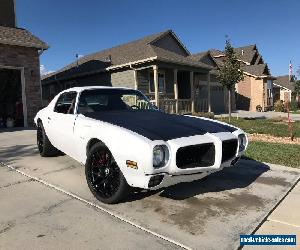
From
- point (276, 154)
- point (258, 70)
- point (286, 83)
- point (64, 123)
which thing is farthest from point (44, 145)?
point (286, 83)

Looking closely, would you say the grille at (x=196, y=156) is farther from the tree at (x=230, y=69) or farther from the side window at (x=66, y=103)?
the tree at (x=230, y=69)

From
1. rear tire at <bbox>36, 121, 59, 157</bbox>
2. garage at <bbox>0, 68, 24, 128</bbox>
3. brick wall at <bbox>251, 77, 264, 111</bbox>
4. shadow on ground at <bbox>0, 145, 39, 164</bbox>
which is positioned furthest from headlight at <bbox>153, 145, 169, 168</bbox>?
brick wall at <bbox>251, 77, 264, 111</bbox>

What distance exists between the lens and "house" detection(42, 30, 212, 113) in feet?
66.1

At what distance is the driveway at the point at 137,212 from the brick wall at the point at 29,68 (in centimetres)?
911

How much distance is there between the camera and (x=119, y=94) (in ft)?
19.0

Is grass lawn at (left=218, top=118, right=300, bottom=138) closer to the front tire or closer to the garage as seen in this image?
the front tire

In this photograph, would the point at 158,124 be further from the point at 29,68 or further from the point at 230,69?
the point at 230,69

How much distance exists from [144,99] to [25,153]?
126 inches

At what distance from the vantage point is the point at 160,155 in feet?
11.9

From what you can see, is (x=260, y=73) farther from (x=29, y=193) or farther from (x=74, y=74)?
(x=29, y=193)

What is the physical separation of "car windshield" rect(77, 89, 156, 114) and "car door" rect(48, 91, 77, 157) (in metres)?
0.20

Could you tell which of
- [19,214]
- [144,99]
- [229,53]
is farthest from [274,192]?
[229,53]

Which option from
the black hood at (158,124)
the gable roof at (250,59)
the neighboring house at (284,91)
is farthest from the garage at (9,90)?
the neighboring house at (284,91)

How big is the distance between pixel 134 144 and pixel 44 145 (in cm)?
349
